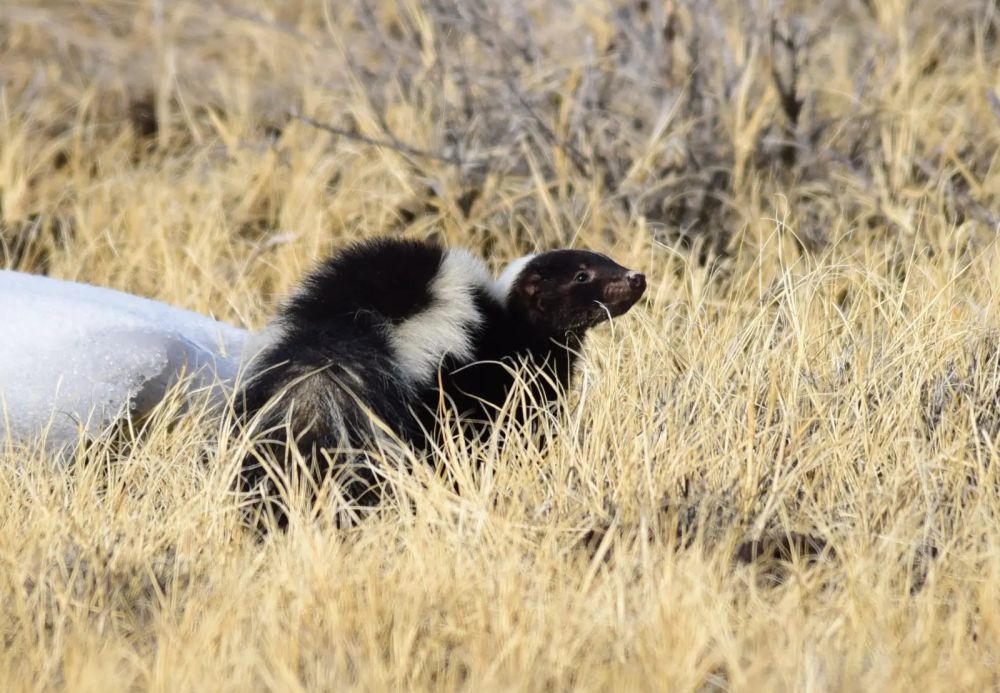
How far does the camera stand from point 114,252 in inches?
230

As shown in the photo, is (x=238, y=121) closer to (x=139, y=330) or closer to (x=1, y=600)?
(x=139, y=330)

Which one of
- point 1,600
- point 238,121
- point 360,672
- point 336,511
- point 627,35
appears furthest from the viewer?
point 238,121

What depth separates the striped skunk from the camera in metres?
3.71

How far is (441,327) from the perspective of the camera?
4.04 meters

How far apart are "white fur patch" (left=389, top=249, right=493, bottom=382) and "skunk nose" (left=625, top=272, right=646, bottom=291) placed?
487mm

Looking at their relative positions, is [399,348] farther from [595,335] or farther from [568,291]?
[595,335]

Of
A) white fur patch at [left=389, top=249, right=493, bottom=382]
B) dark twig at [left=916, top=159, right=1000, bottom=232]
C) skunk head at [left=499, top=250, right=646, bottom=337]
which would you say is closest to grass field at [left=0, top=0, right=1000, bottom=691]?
dark twig at [left=916, top=159, right=1000, bottom=232]

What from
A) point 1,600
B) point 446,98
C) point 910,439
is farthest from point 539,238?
point 1,600

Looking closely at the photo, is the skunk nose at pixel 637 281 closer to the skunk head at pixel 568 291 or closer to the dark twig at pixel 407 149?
the skunk head at pixel 568 291

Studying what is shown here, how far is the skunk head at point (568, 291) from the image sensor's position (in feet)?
14.9

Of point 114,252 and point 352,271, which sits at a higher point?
point 352,271

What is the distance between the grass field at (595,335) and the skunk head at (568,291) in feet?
0.42

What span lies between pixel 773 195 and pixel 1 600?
Result: 3354 mm

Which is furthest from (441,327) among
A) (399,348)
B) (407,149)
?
(407,149)
